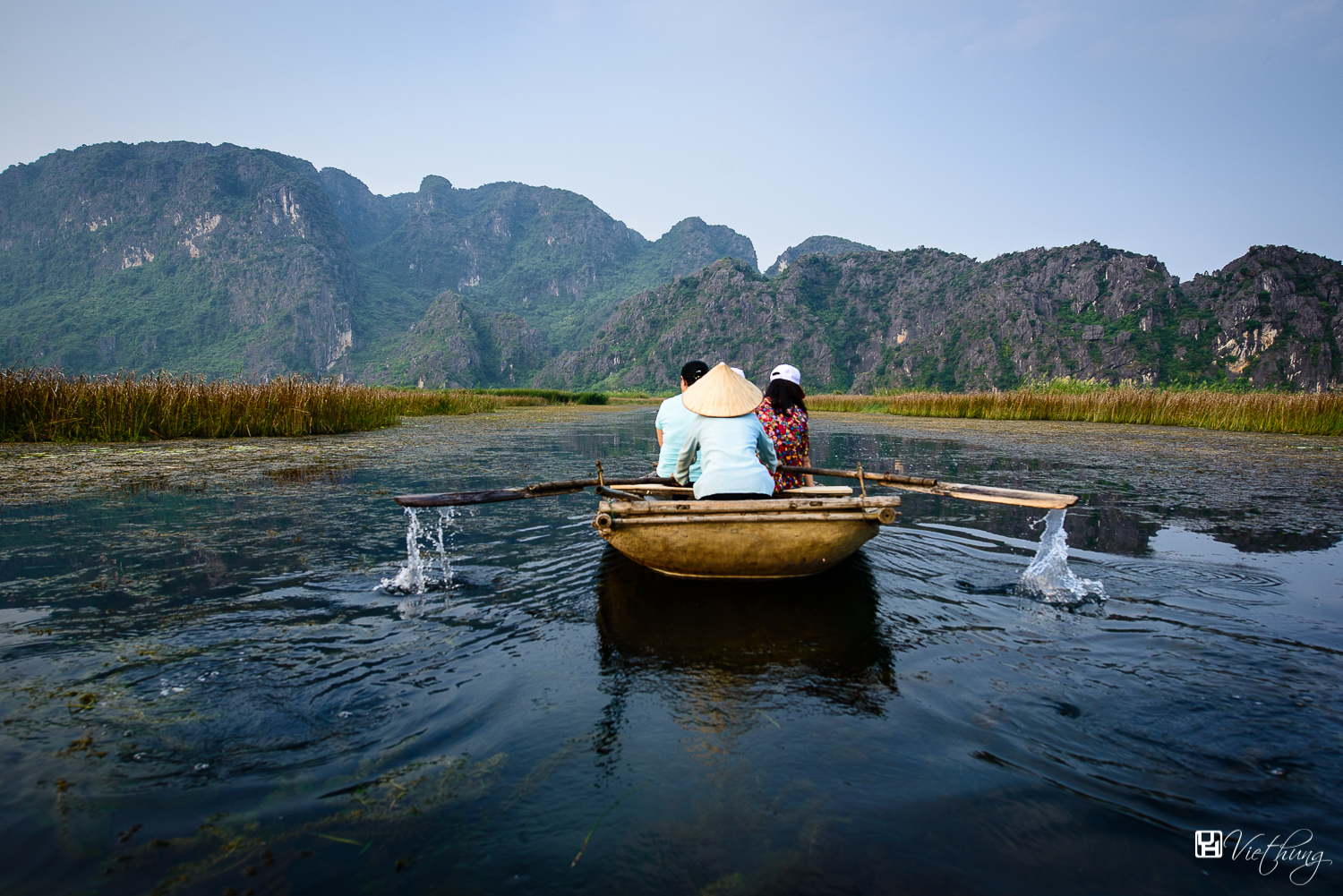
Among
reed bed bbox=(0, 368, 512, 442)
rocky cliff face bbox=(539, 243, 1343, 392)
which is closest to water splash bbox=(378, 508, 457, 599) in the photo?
reed bed bbox=(0, 368, 512, 442)

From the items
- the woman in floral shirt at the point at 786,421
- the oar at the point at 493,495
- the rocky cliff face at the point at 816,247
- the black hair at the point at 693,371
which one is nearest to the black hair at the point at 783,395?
the woman in floral shirt at the point at 786,421

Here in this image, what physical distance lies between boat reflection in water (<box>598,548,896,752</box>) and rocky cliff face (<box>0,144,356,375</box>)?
119 meters

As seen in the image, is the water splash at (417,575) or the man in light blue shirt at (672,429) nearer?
the water splash at (417,575)

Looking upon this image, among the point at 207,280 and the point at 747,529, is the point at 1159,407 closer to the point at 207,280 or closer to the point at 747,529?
the point at 747,529

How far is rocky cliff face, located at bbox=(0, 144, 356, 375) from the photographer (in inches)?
4006

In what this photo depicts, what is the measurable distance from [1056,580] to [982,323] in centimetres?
8919

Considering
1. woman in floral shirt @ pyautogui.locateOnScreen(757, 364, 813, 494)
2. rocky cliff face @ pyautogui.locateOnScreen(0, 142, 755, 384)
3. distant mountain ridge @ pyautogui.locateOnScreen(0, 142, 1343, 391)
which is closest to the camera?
woman in floral shirt @ pyautogui.locateOnScreen(757, 364, 813, 494)

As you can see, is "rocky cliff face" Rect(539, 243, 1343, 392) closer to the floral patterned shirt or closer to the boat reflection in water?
the floral patterned shirt

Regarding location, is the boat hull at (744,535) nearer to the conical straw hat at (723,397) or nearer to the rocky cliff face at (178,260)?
the conical straw hat at (723,397)

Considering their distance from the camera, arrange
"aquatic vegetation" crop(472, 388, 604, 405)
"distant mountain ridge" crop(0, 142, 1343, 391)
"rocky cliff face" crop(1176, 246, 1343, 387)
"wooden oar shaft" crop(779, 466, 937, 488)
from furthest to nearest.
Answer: "distant mountain ridge" crop(0, 142, 1343, 391), "rocky cliff face" crop(1176, 246, 1343, 387), "aquatic vegetation" crop(472, 388, 604, 405), "wooden oar shaft" crop(779, 466, 937, 488)

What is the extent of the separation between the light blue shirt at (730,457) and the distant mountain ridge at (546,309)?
254 ft

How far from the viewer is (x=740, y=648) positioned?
3137 millimetres

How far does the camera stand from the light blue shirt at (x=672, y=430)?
5.43m

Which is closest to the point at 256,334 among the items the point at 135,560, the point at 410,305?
the point at 410,305
